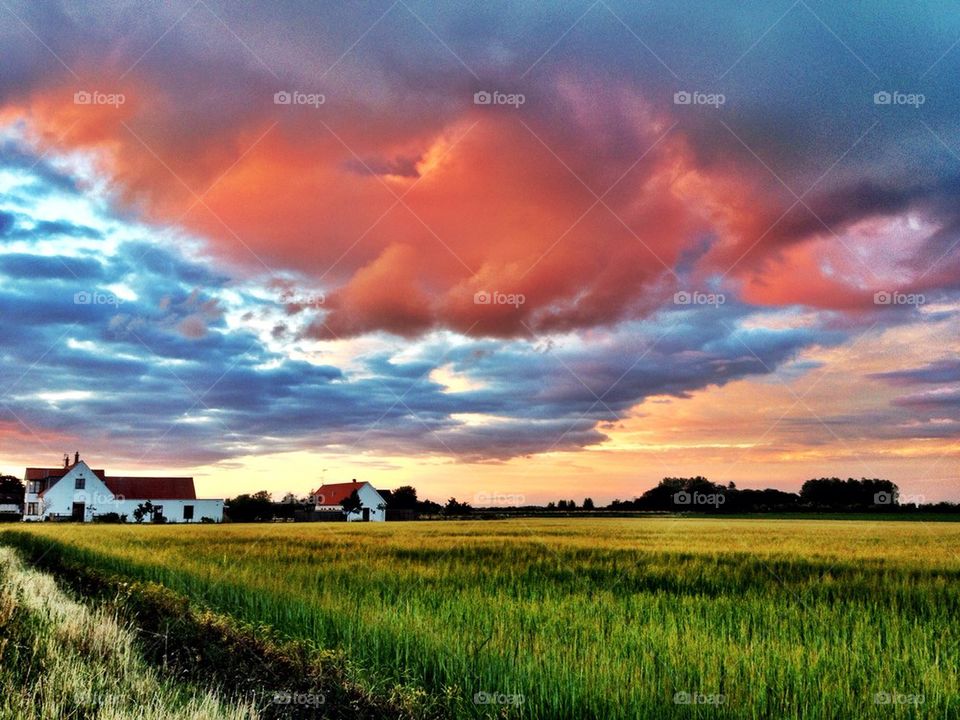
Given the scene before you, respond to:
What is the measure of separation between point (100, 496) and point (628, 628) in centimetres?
9386

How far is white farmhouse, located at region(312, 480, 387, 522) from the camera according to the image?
3839 inches

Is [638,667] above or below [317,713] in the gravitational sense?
above

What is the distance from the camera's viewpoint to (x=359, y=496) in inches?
3917

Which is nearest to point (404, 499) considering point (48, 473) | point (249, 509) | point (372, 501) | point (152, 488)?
point (372, 501)

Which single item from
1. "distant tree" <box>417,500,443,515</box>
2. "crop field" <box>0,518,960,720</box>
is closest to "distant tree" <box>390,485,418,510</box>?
"distant tree" <box>417,500,443,515</box>

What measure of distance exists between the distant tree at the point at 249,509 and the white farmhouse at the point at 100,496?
308cm

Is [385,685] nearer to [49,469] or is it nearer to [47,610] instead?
[47,610]

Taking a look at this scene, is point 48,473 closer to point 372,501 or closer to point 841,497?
point 372,501

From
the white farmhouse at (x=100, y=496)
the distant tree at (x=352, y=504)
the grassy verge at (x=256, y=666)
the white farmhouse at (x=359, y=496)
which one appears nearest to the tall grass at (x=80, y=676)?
the grassy verge at (x=256, y=666)

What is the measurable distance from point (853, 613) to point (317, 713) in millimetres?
7161

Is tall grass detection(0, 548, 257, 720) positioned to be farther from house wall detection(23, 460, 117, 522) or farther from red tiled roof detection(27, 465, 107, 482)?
red tiled roof detection(27, 465, 107, 482)

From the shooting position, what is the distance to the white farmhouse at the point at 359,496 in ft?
320

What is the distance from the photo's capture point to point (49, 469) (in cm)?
9344

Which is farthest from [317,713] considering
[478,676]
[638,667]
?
[638,667]
